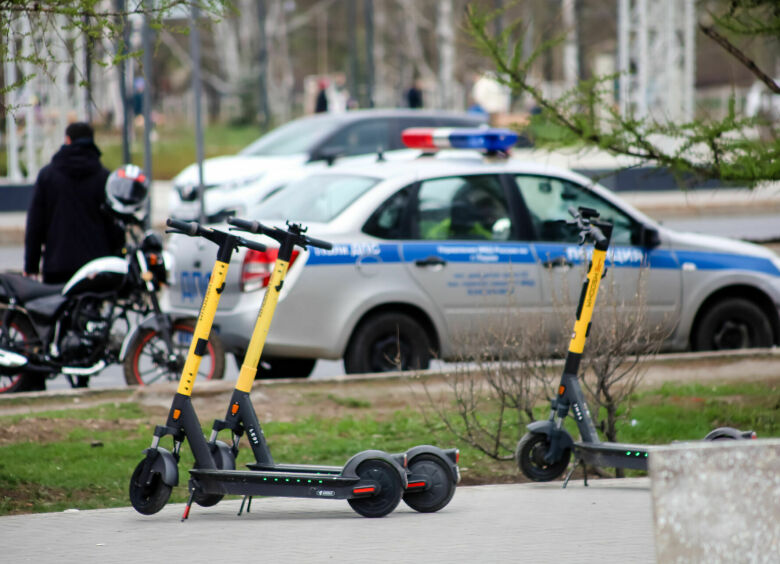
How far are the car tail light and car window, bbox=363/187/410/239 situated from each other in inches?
25.1

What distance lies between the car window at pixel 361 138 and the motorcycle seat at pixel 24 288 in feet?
30.4

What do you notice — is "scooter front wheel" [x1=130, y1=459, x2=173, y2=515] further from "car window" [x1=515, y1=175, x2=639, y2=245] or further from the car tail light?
"car window" [x1=515, y1=175, x2=639, y2=245]

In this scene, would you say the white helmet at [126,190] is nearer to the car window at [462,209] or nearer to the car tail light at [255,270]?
the car tail light at [255,270]

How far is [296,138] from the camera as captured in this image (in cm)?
1850

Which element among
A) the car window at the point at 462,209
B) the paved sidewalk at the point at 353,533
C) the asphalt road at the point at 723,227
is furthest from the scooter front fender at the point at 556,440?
the asphalt road at the point at 723,227

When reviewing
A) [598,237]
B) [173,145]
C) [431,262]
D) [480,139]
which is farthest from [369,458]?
[173,145]

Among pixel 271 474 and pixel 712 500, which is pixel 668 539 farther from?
pixel 271 474

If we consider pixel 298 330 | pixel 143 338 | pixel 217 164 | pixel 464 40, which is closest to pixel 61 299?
pixel 143 338

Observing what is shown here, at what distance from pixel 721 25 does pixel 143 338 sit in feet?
13.5

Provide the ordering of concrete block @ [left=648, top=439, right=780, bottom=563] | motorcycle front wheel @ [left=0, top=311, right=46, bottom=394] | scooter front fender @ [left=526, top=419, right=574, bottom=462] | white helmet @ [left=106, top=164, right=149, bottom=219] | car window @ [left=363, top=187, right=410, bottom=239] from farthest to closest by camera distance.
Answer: white helmet @ [left=106, top=164, right=149, bottom=219], car window @ [left=363, top=187, right=410, bottom=239], motorcycle front wheel @ [left=0, top=311, right=46, bottom=394], scooter front fender @ [left=526, top=419, right=574, bottom=462], concrete block @ [left=648, top=439, right=780, bottom=563]

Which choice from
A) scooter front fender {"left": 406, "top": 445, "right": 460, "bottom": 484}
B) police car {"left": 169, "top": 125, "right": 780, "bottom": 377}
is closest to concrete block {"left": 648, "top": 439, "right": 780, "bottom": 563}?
scooter front fender {"left": 406, "top": 445, "right": 460, "bottom": 484}

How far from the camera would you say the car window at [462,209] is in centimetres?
933

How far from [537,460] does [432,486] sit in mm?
967

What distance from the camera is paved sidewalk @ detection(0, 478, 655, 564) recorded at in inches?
195
